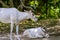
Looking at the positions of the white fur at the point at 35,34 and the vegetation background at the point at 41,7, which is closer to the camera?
the white fur at the point at 35,34

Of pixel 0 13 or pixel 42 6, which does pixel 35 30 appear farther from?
pixel 42 6

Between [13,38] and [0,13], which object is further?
[13,38]

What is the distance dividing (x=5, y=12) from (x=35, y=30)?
1.46m

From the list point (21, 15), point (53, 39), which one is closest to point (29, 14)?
point (21, 15)

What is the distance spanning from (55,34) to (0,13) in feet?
7.56

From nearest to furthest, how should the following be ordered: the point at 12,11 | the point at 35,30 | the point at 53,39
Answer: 1. the point at 12,11
2. the point at 53,39
3. the point at 35,30

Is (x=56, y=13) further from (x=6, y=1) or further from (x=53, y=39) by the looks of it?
(x=53, y=39)

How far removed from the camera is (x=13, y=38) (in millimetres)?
6801

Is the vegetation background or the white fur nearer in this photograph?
the white fur

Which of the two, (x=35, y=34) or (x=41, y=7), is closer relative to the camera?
(x=35, y=34)

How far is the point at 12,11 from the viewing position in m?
6.25

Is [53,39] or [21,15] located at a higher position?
[21,15]

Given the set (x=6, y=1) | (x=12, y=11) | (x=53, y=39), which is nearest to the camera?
(x=12, y=11)

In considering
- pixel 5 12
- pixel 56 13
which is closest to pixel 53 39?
pixel 5 12
